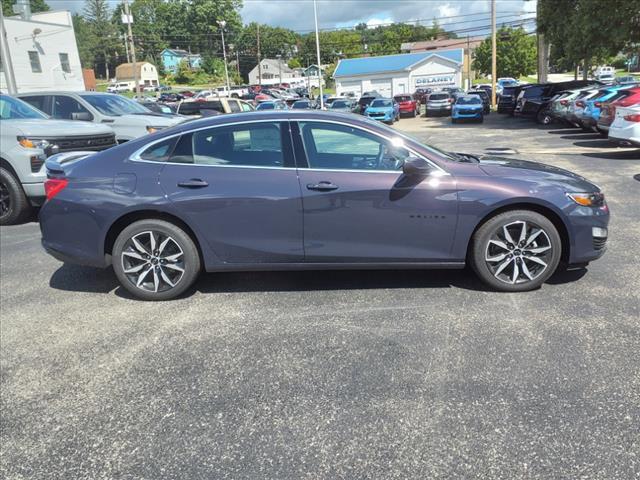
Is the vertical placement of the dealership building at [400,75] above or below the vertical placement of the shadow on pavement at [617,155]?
above

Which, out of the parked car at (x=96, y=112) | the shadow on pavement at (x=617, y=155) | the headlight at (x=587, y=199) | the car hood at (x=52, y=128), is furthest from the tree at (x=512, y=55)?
the headlight at (x=587, y=199)

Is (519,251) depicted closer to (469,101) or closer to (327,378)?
(327,378)

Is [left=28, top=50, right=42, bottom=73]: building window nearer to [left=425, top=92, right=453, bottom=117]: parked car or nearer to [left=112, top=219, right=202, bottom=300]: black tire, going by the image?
[left=425, top=92, right=453, bottom=117]: parked car

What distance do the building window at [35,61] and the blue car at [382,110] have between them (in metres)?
20.9

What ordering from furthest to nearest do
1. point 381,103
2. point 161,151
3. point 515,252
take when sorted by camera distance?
point 381,103 → point 161,151 → point 515,252

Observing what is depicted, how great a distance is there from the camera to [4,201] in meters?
7.49

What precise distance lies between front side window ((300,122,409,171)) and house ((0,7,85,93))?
31780 mm

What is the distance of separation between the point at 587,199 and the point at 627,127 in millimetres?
8537

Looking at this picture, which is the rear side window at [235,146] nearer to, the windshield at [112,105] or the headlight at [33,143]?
the headlight at [33,143]

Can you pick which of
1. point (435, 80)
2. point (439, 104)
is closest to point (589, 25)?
point (439, 104)

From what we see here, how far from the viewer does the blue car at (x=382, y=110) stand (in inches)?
1161

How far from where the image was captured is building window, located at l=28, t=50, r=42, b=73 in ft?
107

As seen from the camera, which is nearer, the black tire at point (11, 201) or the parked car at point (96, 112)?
the black tire at point (11, 201)

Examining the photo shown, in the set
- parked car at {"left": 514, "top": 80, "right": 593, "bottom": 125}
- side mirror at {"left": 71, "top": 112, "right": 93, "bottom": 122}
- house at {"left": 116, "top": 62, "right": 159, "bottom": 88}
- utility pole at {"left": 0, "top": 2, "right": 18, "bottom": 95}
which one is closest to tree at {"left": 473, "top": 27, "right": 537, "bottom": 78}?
parked car at {"left": 514, "top": 80, "right": 593, "bottom": 125}
